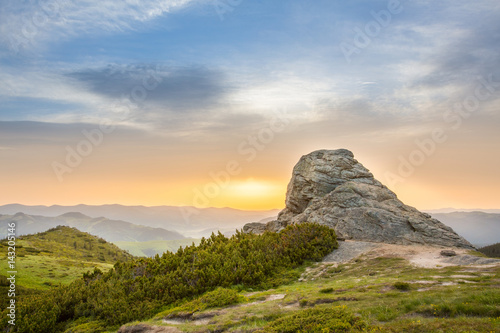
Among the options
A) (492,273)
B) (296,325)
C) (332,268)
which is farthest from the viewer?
(332,268)

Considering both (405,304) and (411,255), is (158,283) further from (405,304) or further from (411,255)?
(411,255)

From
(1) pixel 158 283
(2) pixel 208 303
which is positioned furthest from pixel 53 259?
(2) pixel 208 303

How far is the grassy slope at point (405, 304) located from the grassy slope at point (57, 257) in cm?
4593

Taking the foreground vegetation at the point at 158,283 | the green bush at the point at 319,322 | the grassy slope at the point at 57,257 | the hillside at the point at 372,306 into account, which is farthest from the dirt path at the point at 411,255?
the grassy slope at the point at 57,257

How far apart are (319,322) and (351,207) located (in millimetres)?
35345

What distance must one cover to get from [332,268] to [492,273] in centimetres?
1245

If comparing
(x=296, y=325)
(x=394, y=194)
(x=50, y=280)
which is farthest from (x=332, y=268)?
(x=50, y=280)

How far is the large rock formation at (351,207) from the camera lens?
3934 centimetres

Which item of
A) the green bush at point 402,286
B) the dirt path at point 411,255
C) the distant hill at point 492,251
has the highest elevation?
the dirt path at point 411,255

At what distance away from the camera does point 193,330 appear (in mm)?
15891

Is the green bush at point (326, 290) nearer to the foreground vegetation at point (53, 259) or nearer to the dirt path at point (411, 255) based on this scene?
the dirt path at point (411, 255)

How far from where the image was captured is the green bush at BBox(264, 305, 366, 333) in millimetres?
12308

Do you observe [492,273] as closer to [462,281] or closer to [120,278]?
[462,281]

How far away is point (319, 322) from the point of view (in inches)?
517
